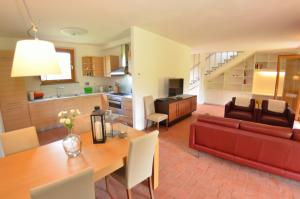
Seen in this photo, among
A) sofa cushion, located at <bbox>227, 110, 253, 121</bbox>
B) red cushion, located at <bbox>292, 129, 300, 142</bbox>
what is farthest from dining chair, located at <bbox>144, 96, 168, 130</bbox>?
red cushion, located at <bbox>292, 129, 300, 142</bbox>

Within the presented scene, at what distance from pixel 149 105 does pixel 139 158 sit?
8.99ft

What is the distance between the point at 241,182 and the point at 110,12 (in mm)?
3416

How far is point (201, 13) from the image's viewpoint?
2.88 metres

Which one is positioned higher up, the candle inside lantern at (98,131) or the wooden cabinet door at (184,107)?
the candle inside lantern at (98,131)

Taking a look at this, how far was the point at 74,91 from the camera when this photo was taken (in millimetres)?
5508

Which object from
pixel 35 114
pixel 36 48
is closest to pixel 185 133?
pixel 36 48

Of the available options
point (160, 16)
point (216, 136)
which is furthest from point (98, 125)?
point (160, 16)

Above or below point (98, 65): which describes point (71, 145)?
below

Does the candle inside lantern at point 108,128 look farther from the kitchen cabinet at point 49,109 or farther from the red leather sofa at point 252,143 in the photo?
the kitchen cabinet at point 49,109

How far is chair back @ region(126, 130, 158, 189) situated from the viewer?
5.23 ft

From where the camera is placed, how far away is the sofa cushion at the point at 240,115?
14.4ft

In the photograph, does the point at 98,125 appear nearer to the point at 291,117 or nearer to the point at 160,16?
the point at 160,16

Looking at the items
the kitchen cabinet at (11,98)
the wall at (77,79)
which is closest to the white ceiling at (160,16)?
the wall at (77,79)

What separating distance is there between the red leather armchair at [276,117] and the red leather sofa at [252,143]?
195 centimetres
